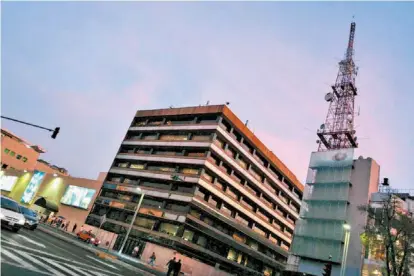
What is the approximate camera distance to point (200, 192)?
47.7 meters

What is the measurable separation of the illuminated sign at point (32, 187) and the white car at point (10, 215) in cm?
5806

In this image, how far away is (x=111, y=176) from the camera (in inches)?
2351

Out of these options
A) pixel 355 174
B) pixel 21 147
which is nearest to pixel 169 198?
pixel 355 174

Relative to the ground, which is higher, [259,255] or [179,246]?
[259,255]

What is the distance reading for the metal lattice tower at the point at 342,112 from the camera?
175 ft

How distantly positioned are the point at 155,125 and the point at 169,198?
16813mm

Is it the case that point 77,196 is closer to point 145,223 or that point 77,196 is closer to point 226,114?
point 145,223

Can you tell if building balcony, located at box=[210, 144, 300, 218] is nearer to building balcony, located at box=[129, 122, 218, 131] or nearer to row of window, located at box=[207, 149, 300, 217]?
row of window, located at box=[207, 149, 300, 217]

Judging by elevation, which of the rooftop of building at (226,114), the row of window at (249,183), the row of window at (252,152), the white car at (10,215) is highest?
the rooftop of building at (226,114)

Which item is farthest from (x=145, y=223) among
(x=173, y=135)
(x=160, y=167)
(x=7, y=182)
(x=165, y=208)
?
(x=7, y=182)

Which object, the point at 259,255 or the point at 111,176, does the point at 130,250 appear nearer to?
the point at 111,176

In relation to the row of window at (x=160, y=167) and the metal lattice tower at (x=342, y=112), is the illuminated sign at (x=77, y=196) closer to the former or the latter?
the row of window at (x=160, y=167)

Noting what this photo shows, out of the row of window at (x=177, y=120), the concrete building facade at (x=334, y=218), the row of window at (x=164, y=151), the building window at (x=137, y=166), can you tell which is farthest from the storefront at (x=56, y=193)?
the concrete building facade at (x=334, y=218)

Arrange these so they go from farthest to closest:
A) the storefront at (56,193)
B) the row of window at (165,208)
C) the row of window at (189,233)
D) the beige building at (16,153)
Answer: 1. the beige building at (16,153)
2. the storefront at (56,193)
3. the row of window at (165,208)
4. the row of window at (189,233)
